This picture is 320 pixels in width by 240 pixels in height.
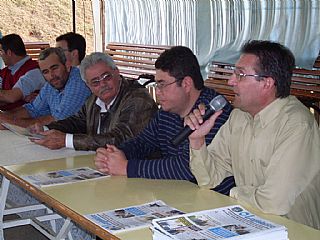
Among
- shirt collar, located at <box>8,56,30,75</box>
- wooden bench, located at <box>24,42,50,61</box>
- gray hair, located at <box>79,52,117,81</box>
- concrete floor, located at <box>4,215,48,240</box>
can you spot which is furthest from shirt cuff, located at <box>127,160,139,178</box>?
wooden bench, located at <box>24,42,50,61</box>

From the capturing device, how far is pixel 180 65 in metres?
2.84

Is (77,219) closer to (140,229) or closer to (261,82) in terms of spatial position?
(140,229)

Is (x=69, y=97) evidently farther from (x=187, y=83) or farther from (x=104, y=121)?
(x=187, y=83)

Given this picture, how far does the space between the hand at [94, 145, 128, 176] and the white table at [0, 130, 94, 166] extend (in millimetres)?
446

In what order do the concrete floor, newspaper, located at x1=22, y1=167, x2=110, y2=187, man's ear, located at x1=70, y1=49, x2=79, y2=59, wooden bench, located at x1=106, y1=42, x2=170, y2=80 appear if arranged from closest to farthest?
newspaper, located at x1=22, y1=167, x2=110, y2=187 → the concrete floor → man's ear, located at x1=70, y1=49, x2=79, y2=59 → wooden bench, located at x1=106, y1=42, x2=170, y2=80

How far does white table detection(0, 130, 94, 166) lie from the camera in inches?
120

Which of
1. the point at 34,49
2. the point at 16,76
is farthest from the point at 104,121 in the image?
the point at 34,49

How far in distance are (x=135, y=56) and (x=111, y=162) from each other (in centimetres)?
534

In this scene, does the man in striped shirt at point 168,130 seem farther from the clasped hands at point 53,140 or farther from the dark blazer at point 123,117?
the clasped hands at point 53,140

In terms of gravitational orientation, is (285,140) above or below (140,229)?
above

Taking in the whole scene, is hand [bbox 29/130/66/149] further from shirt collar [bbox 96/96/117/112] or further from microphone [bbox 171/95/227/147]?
microphone [bbox 171/95/227/147]

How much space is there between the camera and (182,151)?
9.05 ft

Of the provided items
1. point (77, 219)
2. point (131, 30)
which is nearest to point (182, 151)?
point (77, 219)

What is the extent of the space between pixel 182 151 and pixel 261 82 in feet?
2.03
